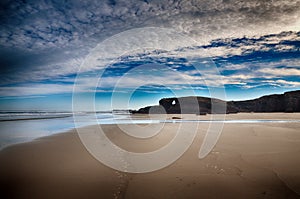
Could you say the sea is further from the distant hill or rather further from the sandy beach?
the distant hill

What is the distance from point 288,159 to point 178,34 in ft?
29.5

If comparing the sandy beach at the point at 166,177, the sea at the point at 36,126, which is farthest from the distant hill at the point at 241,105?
the sandy beach at the point at 166,177

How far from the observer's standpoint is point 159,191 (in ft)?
11.8

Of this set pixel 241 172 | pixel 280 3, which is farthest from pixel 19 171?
pixel 280 3

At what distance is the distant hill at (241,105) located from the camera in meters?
51.1

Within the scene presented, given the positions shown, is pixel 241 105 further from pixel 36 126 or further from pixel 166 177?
pixel 166 177

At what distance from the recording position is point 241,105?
2420 inches

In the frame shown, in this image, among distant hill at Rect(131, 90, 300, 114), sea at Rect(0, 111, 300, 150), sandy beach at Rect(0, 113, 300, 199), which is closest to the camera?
sandy beach at Rect(0, 113, 300, 199)

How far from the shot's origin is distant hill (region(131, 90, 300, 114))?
168ft

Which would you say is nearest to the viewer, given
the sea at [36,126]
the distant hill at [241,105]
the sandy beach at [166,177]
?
the sandy beach at [166,177]

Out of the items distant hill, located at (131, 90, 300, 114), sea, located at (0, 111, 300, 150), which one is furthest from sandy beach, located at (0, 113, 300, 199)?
distant hill, located at (131, 90, 300, 114)

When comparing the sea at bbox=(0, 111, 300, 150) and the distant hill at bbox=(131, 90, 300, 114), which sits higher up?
the distant hill at bbox=(131, 90, 300, 114)

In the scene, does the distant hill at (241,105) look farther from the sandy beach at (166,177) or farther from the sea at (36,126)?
→ the sandy beach at (166,177)

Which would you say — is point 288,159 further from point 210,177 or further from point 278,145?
point 210,177
